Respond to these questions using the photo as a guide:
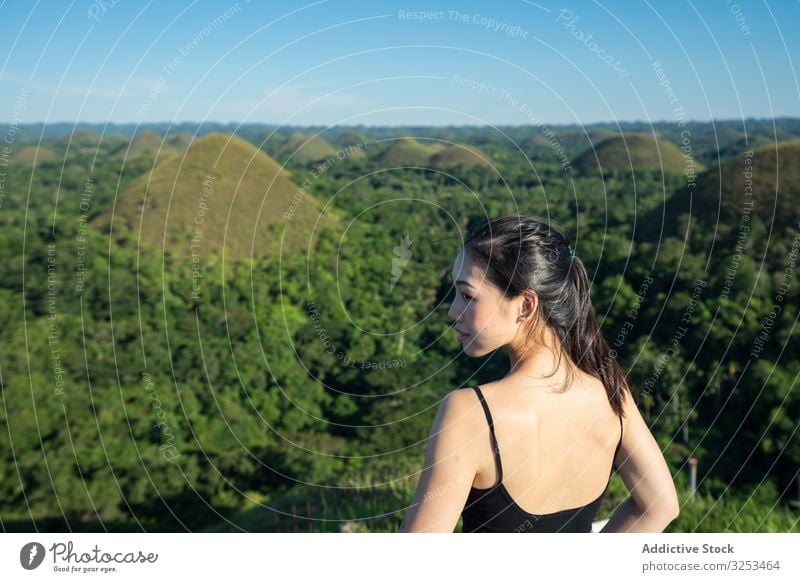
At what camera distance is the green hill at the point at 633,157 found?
3112cm

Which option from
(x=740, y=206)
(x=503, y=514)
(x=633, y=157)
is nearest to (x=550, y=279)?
(x=503, y=514)

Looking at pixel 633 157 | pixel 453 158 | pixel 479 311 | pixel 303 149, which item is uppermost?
pixel 303 149

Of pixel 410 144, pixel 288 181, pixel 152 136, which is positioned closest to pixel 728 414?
pixel 288 181

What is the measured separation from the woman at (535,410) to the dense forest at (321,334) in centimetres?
156

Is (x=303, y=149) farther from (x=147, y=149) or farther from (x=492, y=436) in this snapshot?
(x=492, y=436)

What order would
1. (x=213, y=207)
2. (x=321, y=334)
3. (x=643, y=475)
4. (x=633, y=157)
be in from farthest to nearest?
(x=633, y=157)
(x=213, y=207)
(x=321, y=334)
(x=643, y=475)

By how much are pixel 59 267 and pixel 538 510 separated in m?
20.2

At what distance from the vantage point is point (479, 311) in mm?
1383

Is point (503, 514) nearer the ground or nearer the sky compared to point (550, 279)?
nearer the ground

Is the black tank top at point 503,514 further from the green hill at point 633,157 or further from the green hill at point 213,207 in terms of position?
the green hill at point 633,157

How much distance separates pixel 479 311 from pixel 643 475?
499mm

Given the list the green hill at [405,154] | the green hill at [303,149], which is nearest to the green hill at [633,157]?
the green hill at [405,154]

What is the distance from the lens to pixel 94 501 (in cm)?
1253

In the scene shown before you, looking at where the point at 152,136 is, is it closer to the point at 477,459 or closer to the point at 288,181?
the point at 288,181
